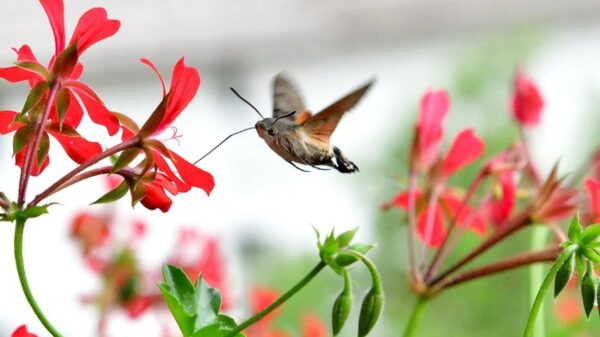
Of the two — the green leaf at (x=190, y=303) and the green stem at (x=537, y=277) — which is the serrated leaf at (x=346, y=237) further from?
the green stem at (x=537, y=277)

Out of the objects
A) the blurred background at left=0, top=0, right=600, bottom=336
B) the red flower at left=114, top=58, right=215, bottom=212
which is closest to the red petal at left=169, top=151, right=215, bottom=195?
the red flower at left=114, top=58, right=215, bottom=212

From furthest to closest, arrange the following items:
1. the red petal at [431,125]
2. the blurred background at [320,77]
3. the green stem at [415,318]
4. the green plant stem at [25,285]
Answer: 1. the blurred background at [320,77]
2. the red petal at [431,125]
3. the green stem at [415,318]
4. the green plant stem at [25,285]

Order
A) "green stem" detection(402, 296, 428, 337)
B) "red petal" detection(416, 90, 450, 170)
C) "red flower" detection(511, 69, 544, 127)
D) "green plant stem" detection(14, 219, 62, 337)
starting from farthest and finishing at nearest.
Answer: "red flower" detection(511, 69, 544, 127)
"red petal" detection(416, 90, 450, 170)
"green stem" detection(402, 296, 428, 337)
"green plant stem" detection(14, 219, 62, 337)

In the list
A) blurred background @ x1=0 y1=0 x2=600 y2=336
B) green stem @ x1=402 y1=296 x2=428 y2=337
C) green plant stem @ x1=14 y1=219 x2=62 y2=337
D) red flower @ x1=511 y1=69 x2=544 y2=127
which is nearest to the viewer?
green plant stem @ x1=14 y1=219 x2=62 y2=337

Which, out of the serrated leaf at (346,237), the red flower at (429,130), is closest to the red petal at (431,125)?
the red flower at (429,130)

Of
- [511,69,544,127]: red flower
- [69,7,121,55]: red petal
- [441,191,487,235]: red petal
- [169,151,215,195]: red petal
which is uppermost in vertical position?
[69,7,121,55]: red petal

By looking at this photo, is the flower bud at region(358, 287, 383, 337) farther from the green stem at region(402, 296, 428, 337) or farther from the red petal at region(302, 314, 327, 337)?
the red petal at region(302, 314, 327, 337)
